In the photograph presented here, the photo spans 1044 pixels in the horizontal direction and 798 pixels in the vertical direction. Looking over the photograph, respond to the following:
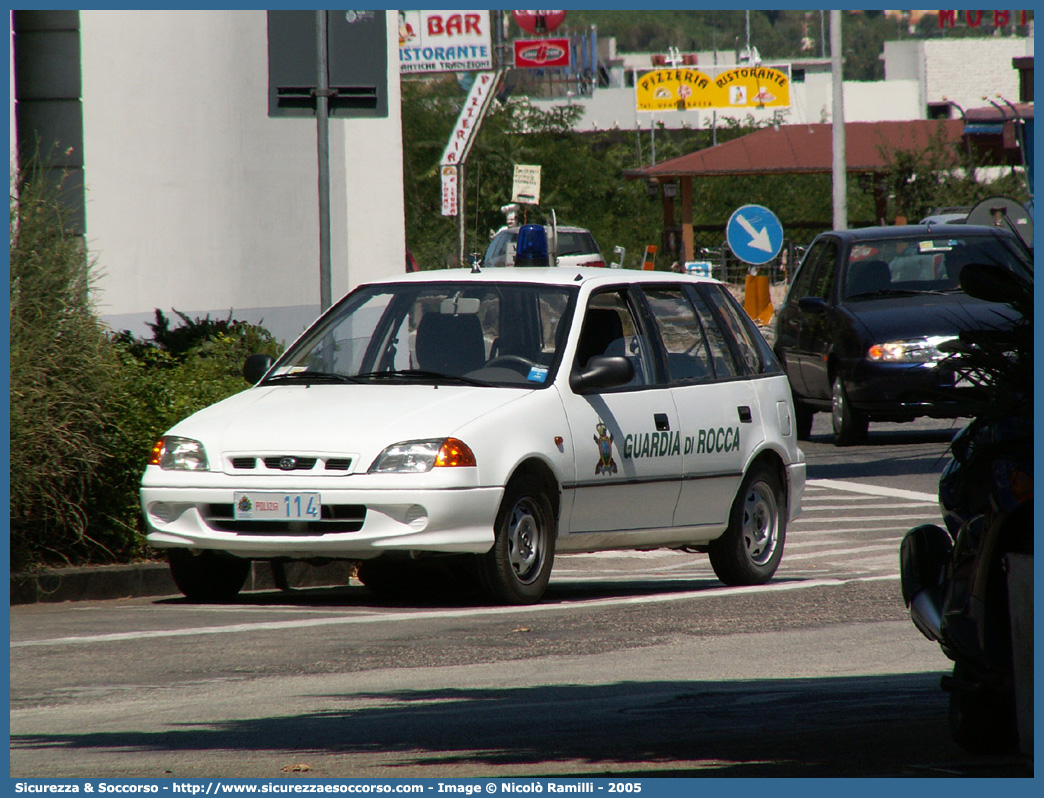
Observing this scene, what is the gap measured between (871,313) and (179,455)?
9735mm

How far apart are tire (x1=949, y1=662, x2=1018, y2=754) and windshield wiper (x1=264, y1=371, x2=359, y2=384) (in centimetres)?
491

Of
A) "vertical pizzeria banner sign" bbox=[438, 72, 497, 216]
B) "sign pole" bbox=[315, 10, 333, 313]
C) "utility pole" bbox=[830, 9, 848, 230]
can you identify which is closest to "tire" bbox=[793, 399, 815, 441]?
"sign pole" bbox=[315, 10, 333, 313]

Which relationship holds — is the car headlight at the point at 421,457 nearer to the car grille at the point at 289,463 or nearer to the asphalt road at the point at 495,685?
the car grille at the point at 289,463

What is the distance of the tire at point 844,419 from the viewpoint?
18.0 metres

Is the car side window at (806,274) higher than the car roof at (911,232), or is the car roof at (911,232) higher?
the car roof at (911,232)

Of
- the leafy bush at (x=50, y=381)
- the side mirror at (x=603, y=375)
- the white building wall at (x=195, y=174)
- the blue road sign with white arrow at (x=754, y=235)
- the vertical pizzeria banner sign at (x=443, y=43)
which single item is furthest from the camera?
the vertical pizzeria banner sign at (x=443, y=43)

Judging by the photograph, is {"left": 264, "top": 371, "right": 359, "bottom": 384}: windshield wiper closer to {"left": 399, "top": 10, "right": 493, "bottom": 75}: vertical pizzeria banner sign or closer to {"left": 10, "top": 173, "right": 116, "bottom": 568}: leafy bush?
{"left": 10, "top": 173, "right": 116, "bottom": 568}: leafy bush

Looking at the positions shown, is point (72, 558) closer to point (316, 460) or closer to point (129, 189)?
point (316, 460)

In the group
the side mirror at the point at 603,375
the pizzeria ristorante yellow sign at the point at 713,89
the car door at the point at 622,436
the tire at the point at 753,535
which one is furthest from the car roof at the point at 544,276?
the pizzeria ristorante yellow sign at the point at 713,89

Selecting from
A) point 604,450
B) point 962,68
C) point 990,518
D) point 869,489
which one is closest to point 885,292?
point 869,489

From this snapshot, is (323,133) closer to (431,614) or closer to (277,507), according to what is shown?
(277,507)

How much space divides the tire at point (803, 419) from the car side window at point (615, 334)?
31.1 feet

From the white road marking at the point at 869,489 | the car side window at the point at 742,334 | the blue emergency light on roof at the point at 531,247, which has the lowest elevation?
the white road marking at the point at 869,489

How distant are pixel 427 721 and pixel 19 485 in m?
3.87
